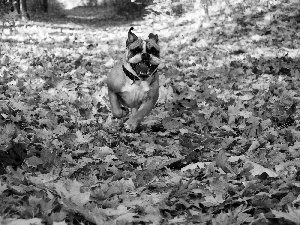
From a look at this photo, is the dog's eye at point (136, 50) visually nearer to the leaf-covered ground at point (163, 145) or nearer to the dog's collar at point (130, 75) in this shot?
the dog's collar at point (130, 75)

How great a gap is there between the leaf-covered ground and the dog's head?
2.32 feet

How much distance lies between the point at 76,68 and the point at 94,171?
21.9ft

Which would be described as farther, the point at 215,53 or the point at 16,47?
the point at 16,47

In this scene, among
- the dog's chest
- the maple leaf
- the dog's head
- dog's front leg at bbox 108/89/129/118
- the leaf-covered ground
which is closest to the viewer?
the leaf-covered ground

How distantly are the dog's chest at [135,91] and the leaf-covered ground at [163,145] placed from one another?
36 centimetres

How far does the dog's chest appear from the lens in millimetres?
6074

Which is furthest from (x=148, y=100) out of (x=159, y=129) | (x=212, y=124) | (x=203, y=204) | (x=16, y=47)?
(x=16, y=47)

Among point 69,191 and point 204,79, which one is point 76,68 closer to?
point 204,79

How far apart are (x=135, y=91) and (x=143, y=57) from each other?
0.54m

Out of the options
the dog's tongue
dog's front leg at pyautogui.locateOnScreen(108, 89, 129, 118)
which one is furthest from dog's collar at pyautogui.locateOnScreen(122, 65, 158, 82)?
dog's front leg at pyautogui.locateOnScreen(108, 89, 129, 118)

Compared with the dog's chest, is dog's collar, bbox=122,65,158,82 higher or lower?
higher

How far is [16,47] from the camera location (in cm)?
1300

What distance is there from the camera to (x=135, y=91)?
6.12 meters

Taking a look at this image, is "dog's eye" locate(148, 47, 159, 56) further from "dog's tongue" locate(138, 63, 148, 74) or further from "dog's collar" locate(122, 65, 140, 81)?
"dog's collar" locate(122, 65, 140, 81)
